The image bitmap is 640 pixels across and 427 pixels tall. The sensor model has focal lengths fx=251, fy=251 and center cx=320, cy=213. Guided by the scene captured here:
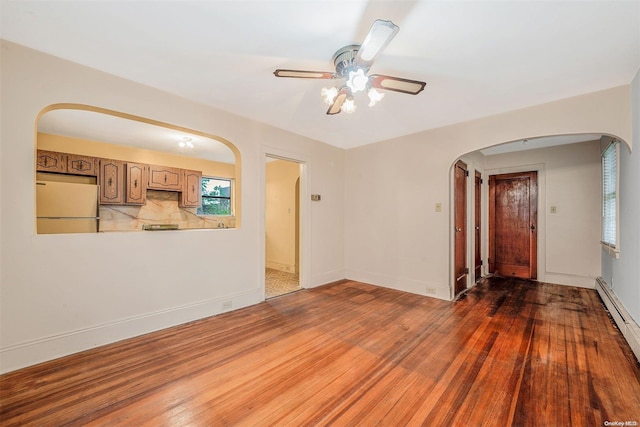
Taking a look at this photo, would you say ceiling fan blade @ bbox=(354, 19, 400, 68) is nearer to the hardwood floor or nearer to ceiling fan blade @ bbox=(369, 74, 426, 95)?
ceiling fan blade @ bbox=(369, 74, 426, 95)

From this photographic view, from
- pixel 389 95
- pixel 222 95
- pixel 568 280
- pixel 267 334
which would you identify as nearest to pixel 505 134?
pixel 389 95

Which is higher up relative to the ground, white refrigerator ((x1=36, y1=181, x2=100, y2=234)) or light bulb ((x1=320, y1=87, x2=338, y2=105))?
light bulb ((x1=320, y1=87, x2=338, y2=105))

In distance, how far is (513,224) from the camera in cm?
503

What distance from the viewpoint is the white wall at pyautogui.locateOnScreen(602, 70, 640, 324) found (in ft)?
7.54

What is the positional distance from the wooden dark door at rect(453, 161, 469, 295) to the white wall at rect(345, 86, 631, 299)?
287 mm

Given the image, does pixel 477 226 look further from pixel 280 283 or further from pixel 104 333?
pixel 104 333

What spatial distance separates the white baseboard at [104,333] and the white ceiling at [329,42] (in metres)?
2.41

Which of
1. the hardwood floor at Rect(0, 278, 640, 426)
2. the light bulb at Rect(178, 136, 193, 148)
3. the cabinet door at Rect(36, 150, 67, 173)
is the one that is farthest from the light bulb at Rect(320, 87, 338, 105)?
the cabinet door at Rect(36, 150, 67, 173)

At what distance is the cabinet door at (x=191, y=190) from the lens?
5375mm

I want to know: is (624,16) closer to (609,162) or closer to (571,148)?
(609,162)

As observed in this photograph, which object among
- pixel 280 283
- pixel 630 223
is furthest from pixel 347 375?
pixel 630 223

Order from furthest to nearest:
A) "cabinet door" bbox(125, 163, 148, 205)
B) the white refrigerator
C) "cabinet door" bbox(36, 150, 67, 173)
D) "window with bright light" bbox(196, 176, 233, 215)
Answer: "window with bright light" bbox(196, 176, 233, 215) < "cabinet door" bbox(125, 163, 148, 205) < "cabinet door" bbox(36, 150, 67, 173) < the white refrigerator

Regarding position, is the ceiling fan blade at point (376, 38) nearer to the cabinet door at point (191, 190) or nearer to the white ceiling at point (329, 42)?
the white ceiling at point (329, 42)

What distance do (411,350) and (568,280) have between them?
4.05 metres
